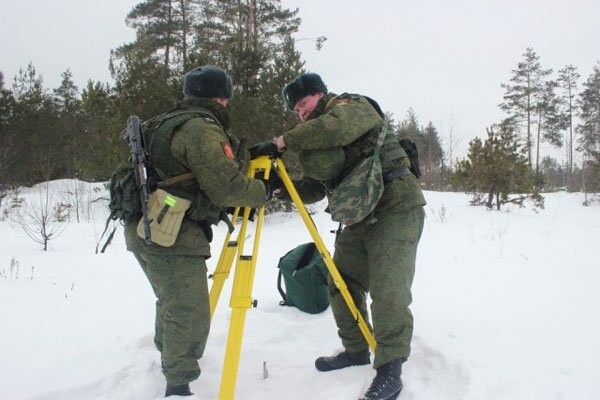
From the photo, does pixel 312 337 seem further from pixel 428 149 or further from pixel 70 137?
pixel 428 149

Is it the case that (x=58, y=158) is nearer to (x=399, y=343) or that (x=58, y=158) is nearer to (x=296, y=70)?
(x=296, y=70)

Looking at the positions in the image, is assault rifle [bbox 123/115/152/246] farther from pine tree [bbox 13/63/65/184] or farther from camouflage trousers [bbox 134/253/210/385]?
pine tree [bbox 13/63/65/184]

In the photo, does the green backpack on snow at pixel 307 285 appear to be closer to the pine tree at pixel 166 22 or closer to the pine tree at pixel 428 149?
the pine tree at pixel 428 149

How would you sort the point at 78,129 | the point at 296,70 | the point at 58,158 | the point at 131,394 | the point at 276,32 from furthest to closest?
A: the point at 78,129 < the point at 58,158 < the point at 276,32 < the point at 296,70 < the point at 131,394

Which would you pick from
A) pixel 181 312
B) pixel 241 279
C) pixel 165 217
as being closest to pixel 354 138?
pixel 241 279

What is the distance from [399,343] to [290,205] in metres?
10.4

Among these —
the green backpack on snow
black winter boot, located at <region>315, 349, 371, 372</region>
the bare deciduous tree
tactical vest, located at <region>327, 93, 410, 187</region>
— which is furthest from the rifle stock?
the bare deciduous tree

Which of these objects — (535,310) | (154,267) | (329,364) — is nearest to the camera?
(154,267)

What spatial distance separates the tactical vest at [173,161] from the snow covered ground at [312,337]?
1.22 metres

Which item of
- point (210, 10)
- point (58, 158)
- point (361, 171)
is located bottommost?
point (361, 171)

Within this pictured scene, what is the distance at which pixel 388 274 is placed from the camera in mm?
2590

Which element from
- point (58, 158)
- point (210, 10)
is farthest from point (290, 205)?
point (58, 158)

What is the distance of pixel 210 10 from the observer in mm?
21062

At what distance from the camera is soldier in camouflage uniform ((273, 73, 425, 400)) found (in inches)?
101
